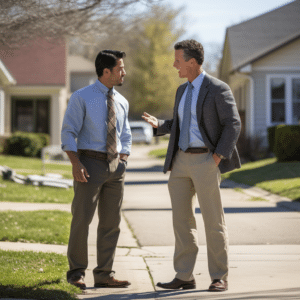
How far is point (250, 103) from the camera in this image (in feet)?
71.2

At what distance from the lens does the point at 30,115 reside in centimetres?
2953

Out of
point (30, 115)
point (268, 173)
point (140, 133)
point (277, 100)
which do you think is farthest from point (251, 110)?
point (140, 133)

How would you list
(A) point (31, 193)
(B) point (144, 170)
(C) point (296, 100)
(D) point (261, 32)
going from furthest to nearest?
(D) point (261, 32)
(B) point (144, 170)
(C) point (296, 100)
(A) point (31, 193)

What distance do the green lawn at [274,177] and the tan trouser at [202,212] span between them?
648 cm

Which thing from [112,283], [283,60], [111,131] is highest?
[283,60]

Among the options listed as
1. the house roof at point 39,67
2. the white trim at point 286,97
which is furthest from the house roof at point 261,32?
the house roof at point 39,67

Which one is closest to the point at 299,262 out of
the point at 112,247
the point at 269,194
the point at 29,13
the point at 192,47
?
the point at 112,247

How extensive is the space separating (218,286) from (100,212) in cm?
121

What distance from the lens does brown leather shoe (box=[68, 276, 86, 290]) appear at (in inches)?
191

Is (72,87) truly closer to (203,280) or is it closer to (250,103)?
(250,103)

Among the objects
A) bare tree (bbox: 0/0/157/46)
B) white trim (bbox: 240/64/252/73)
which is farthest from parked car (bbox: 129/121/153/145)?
bare tree (bbox: 0/0/157/46)

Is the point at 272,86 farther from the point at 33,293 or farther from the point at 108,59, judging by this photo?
the point at 33,293

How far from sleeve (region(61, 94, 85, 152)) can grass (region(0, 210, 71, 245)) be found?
2.77m

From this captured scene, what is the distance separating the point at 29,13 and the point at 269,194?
673 cm
